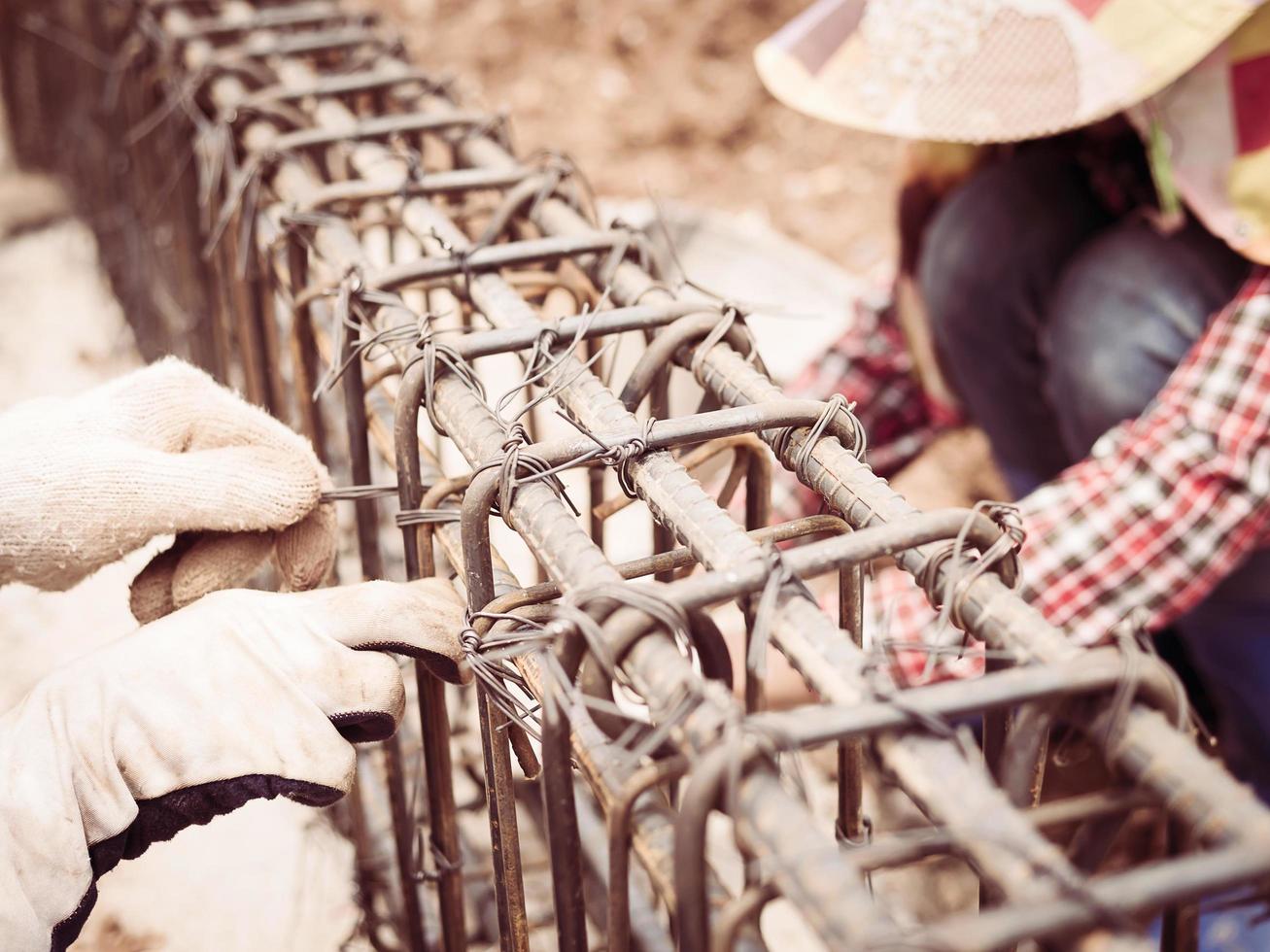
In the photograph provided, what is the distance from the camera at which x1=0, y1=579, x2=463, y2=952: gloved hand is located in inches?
41.4

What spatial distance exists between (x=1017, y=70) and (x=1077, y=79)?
0.09 m

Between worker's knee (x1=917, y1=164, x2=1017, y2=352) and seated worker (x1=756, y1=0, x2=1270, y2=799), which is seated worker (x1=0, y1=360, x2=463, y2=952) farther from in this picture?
worker's knee (x1=917, y1=164, x2=1017, y2=352)

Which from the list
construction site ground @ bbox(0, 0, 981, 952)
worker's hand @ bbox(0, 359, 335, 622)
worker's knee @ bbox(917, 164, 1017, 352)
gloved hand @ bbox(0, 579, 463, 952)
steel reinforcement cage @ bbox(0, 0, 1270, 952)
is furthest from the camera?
construction site ground @ bbox(0, 0, 981, 952)

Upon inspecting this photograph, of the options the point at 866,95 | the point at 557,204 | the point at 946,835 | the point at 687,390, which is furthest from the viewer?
the point at 687,390

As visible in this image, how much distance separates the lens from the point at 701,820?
773 millimetres

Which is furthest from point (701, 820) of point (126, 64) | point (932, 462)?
point (932, 462)

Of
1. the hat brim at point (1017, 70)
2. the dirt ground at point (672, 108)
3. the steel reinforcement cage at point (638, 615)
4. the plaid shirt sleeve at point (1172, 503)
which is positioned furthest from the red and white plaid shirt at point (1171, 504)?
the dirt ground at point (672, 108)

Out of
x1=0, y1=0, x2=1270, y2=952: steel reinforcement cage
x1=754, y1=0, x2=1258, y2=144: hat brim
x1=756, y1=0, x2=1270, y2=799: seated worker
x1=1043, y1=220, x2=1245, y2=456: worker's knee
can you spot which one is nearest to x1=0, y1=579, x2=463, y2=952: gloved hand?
x1=0, y1=0, x2=1270, y2=952: steel reinforcement cage

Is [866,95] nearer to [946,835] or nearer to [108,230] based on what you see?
[946,835]

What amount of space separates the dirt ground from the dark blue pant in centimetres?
220

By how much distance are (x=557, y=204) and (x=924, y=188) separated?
1.30m

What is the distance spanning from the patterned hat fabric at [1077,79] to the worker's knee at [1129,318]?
0.17 m

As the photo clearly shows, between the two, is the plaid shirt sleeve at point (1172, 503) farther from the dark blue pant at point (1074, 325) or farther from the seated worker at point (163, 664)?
the seated worker at point (163, 664)

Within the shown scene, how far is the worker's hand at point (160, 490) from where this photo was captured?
1203mm
